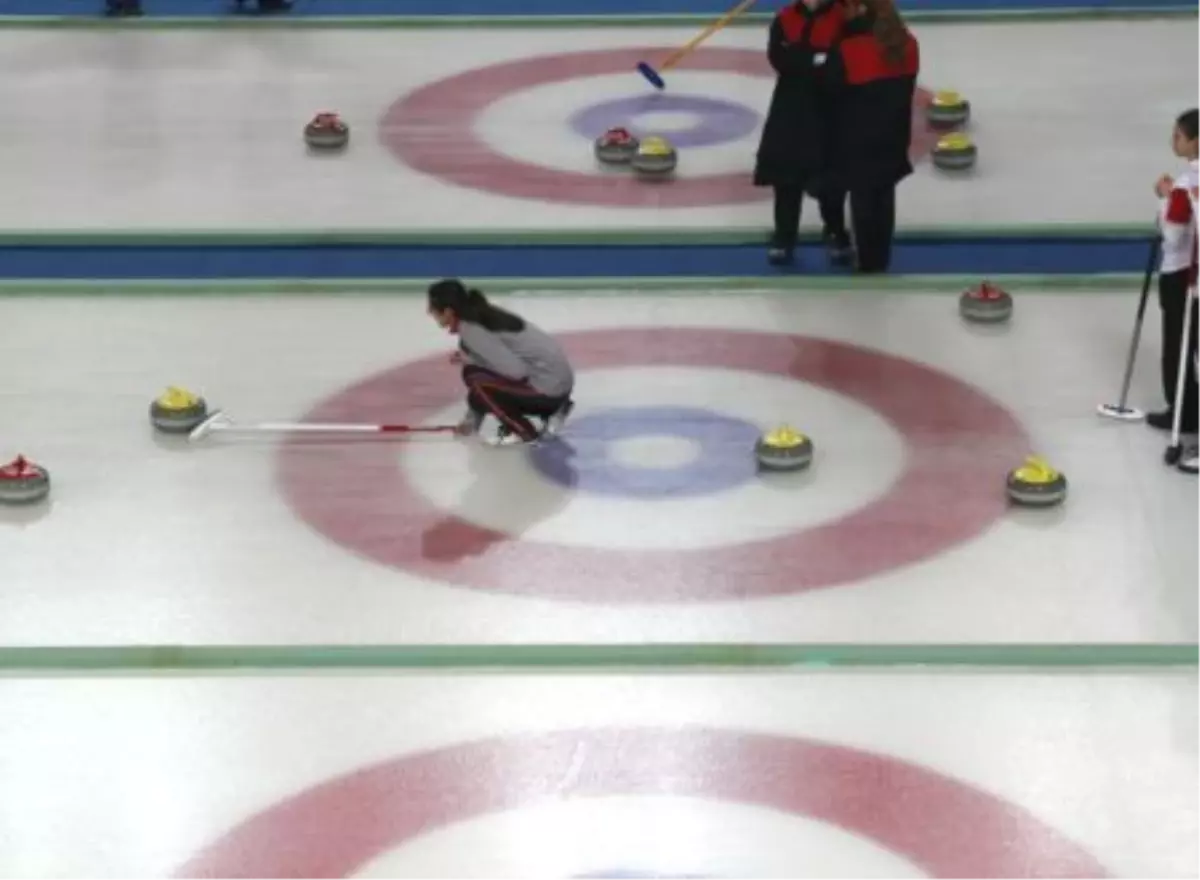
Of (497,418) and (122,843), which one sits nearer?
(122,843)

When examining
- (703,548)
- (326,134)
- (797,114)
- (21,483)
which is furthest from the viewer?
(326,134)

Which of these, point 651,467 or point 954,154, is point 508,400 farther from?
point 954,154

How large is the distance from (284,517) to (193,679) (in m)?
1.15

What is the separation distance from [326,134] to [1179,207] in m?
4.53

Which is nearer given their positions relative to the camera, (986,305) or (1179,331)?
(1179,331)

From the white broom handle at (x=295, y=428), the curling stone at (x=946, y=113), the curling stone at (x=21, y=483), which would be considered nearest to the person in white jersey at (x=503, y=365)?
the white broom handle at (x=295, y=428)

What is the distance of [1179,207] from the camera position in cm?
779

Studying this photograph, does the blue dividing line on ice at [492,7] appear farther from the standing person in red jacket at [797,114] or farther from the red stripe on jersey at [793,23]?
the red stripe on jersey at [793,23]

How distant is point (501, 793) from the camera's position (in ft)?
19.7

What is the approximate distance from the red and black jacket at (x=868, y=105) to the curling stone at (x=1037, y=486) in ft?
6.64

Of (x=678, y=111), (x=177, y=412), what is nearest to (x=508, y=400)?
(x=177, y=412)

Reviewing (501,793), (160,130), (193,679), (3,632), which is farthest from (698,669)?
(160,130)

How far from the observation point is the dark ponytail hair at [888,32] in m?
9.23

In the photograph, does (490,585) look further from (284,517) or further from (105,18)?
(105,18)
